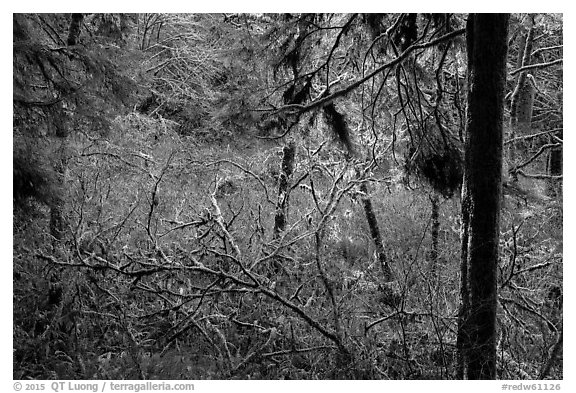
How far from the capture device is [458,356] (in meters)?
3.60

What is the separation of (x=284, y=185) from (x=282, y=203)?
472mm

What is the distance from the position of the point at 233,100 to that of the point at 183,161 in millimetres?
3269

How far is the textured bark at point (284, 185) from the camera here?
7.26 meters

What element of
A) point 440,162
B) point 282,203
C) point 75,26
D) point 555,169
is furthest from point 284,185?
point 555,169

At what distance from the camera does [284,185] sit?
306 inches

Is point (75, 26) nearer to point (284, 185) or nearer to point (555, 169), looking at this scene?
point (284, 185)

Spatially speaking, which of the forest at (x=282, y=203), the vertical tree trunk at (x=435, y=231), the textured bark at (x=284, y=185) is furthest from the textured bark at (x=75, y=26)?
the vertical tree trunk at (x=435, y=231)

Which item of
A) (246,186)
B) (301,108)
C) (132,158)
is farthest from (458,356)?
(132,158)

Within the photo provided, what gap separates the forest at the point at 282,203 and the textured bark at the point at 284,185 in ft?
0.11

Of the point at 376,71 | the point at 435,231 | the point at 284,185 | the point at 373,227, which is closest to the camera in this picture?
the point at 376,71

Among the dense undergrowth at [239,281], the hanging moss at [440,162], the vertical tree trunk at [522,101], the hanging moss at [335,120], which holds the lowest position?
the dense undergrowth at [239,281]

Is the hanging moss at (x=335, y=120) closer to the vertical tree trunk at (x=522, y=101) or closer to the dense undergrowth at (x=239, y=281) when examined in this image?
the dense undergrowth at (x=239, y=281)

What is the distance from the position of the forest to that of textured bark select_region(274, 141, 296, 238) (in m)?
0.03
